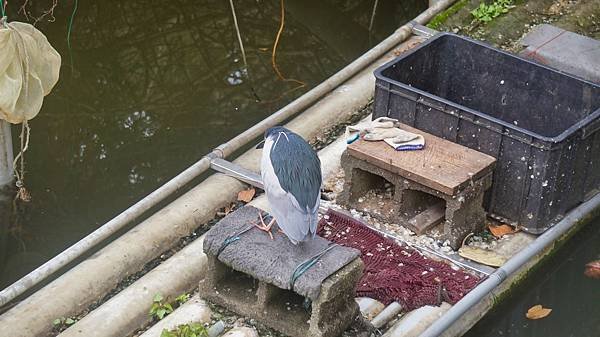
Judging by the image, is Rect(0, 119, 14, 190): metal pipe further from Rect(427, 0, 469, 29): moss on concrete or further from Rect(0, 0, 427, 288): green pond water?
Rect(427, 0, 469, 29): moss on concrete

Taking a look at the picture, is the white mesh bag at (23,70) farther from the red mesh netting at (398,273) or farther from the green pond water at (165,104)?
the red mesh netting at (398,273)

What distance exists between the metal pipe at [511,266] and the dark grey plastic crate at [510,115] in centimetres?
6

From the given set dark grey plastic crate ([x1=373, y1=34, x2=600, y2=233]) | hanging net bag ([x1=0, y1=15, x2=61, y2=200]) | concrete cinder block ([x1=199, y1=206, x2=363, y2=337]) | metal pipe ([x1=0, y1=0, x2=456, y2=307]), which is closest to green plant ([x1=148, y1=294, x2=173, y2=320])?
concrete cinder block ([x1=199, y1=206, x2=363, y2=337])

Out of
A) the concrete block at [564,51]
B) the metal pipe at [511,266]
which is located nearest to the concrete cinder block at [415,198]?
the metal pipe at [511,266]

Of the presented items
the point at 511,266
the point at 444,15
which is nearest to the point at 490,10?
the point at 444,15

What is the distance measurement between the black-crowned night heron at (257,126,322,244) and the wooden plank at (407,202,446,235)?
0.98 meters

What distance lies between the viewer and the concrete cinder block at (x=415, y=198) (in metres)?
6.03

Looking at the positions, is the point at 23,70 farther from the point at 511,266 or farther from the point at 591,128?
the point at 591,128

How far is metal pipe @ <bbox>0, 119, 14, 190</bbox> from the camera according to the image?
6.79 m

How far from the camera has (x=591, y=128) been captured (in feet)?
20.4

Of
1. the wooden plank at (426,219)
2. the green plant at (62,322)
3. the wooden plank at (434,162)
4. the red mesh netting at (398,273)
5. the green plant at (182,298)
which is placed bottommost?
the green plant at (62,322)

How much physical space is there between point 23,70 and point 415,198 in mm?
2534

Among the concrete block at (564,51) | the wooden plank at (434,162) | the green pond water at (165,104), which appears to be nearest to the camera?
the wooden plank at (434,162)

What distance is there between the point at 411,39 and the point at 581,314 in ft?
9.73
